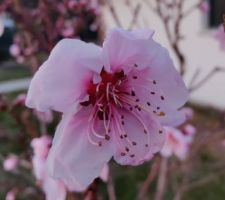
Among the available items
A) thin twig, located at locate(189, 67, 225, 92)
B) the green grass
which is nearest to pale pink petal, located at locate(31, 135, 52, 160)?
thin twig, located at locate(189, 67, 225, 92)

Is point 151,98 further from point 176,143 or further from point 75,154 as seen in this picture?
point 176,143

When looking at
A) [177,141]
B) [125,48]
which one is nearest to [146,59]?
[125,48]

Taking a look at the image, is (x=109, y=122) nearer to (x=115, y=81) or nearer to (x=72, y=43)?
(x=115, y=81)

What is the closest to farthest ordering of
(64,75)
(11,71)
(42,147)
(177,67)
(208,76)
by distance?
(64,75)
(42,147)
(208,76)
(177,67)
(11,71)

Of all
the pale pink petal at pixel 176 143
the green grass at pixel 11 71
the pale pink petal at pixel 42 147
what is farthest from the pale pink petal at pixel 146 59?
the green grass at pixel 11 71

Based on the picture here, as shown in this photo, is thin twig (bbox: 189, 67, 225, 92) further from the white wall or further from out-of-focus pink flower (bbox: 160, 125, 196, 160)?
the white wall

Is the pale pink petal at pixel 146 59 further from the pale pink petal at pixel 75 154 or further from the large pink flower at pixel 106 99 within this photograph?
the pale pink petal at pixel 75 154

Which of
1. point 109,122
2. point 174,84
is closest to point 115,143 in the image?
point 109,122

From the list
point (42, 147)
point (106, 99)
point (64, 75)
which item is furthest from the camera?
point (42, 147)
